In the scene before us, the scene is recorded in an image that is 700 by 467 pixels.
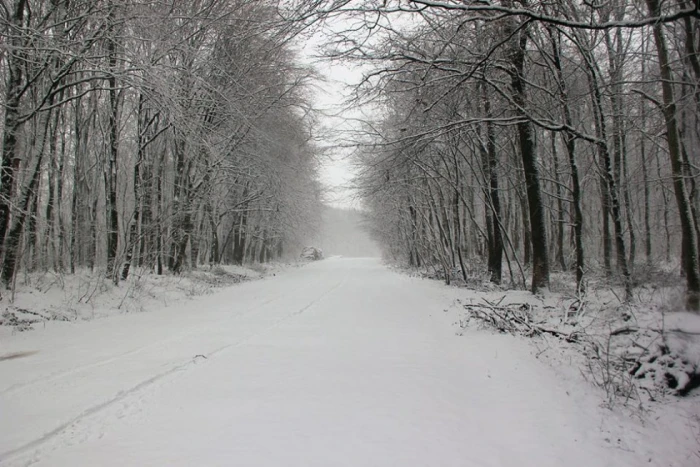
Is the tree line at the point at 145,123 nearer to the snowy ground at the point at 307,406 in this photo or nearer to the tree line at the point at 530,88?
the tree line at the point at 530,88

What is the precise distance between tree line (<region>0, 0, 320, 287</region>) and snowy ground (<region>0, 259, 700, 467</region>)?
4.09 metres

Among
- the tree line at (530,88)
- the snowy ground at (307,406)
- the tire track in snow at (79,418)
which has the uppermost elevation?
the tree line at (530,88)

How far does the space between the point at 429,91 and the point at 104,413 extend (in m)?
8.03

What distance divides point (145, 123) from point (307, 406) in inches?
508

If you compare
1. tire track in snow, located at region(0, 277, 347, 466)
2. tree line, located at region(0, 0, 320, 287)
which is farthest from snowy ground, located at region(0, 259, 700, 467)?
tree line, located at region(0, 0, 320, 287)

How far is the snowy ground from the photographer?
2916 mm

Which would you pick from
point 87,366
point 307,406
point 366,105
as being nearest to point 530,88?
point 366,105

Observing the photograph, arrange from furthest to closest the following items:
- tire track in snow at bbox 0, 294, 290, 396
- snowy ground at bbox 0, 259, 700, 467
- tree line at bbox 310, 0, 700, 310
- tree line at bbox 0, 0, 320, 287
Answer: tree line at bbox 0, 0, 320, 287 → tree line at bbox 310, 0, 700, 310 → tire track in snow at bbox 0, 294, 290, 396 → snowy ground at bbox 0, 259, 700, 467

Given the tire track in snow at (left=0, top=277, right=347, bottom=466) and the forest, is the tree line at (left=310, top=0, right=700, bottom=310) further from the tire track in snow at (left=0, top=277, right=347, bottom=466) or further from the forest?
the tire track in snow at (left=0, top=277, right=347, bottom=466)

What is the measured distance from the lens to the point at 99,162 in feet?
53.1

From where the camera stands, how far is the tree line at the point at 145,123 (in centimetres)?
723

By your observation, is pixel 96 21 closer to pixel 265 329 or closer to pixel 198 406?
pixel 265 329

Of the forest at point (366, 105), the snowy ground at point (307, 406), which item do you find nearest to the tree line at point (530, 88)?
the forest at point (366, 105)

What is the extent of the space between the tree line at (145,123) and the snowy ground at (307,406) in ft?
13.4
